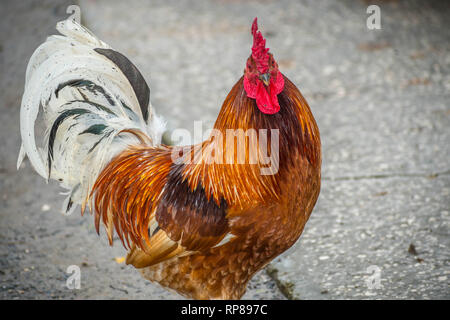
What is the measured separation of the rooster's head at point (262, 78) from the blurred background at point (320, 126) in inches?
55.5

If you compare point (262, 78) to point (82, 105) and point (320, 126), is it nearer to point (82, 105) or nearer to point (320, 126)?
point (82, 105)

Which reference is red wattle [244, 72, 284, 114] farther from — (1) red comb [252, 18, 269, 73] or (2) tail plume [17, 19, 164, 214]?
(2) tail plume [17, 19, 164, 214]

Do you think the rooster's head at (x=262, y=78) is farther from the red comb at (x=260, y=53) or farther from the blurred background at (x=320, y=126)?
the blurred background at (x=320, y=126)

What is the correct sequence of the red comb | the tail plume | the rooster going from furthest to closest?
the tail plume < the rooster < the red comb

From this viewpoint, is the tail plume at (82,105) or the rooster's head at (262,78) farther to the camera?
the tail plume at (82,105)

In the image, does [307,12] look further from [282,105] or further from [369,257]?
[282,105]

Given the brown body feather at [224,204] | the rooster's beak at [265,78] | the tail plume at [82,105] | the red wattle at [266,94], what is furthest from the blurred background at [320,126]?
the rooster's beak at [265,78]

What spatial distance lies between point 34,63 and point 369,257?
97.7 inches

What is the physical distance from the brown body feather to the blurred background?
2.28 feet

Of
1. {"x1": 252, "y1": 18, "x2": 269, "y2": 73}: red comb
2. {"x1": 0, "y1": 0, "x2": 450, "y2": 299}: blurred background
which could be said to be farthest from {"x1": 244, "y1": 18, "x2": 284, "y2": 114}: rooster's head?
{"x1": 0, "y1": 0, "x2": 450, "y2": 299}: blurred background

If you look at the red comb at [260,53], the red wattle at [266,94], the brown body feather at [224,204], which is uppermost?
the red comb at [260,53]

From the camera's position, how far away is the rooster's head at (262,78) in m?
2.63

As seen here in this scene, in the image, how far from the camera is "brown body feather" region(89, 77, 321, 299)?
2791mm
